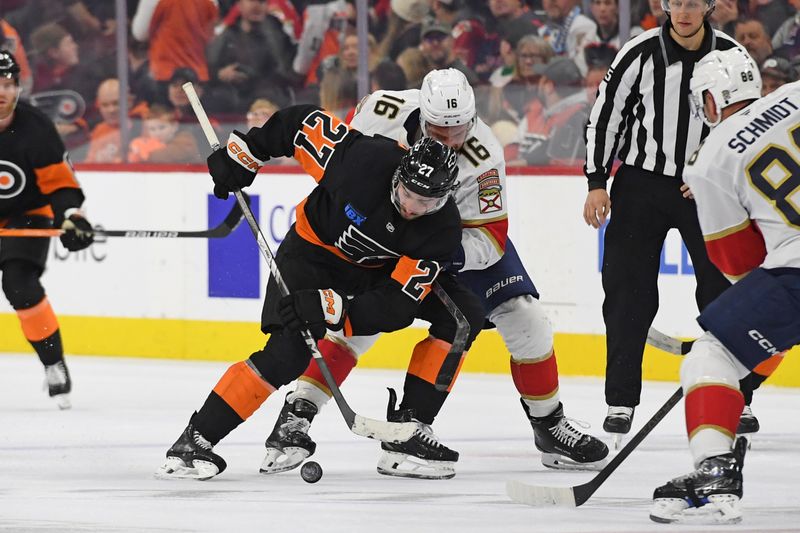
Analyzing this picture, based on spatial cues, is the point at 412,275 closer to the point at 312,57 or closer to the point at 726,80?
the point at 726,80

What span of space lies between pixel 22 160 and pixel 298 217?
66.6 inches

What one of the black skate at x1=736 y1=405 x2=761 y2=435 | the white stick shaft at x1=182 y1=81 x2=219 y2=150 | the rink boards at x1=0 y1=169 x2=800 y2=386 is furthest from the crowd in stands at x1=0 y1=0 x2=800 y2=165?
the white stick shaft at x1=182 y1=81 x2=219 y2=150

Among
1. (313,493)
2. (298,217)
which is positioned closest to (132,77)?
(298,217)

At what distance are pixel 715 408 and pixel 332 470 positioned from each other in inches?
51.4

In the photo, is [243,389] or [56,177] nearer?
[243,389]

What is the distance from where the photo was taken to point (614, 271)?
4469 mm

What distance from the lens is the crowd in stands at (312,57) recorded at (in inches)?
244

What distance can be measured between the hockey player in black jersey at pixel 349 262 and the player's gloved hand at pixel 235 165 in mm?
94

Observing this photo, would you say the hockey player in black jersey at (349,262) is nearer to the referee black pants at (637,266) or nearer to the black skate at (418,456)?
the black skate at (418,456)

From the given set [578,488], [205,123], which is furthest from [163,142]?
[578,488]

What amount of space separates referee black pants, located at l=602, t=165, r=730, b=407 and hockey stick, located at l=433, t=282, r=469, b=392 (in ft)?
1.97

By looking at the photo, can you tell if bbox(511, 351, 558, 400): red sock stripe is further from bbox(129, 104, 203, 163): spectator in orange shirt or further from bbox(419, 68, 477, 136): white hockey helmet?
bbox(129, 104, 203, 163): spectator in orange shirt

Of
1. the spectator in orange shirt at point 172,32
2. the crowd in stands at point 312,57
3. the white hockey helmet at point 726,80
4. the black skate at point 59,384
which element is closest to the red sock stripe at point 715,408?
the white hockey helmet at point 726,80

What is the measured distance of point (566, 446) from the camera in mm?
4312
